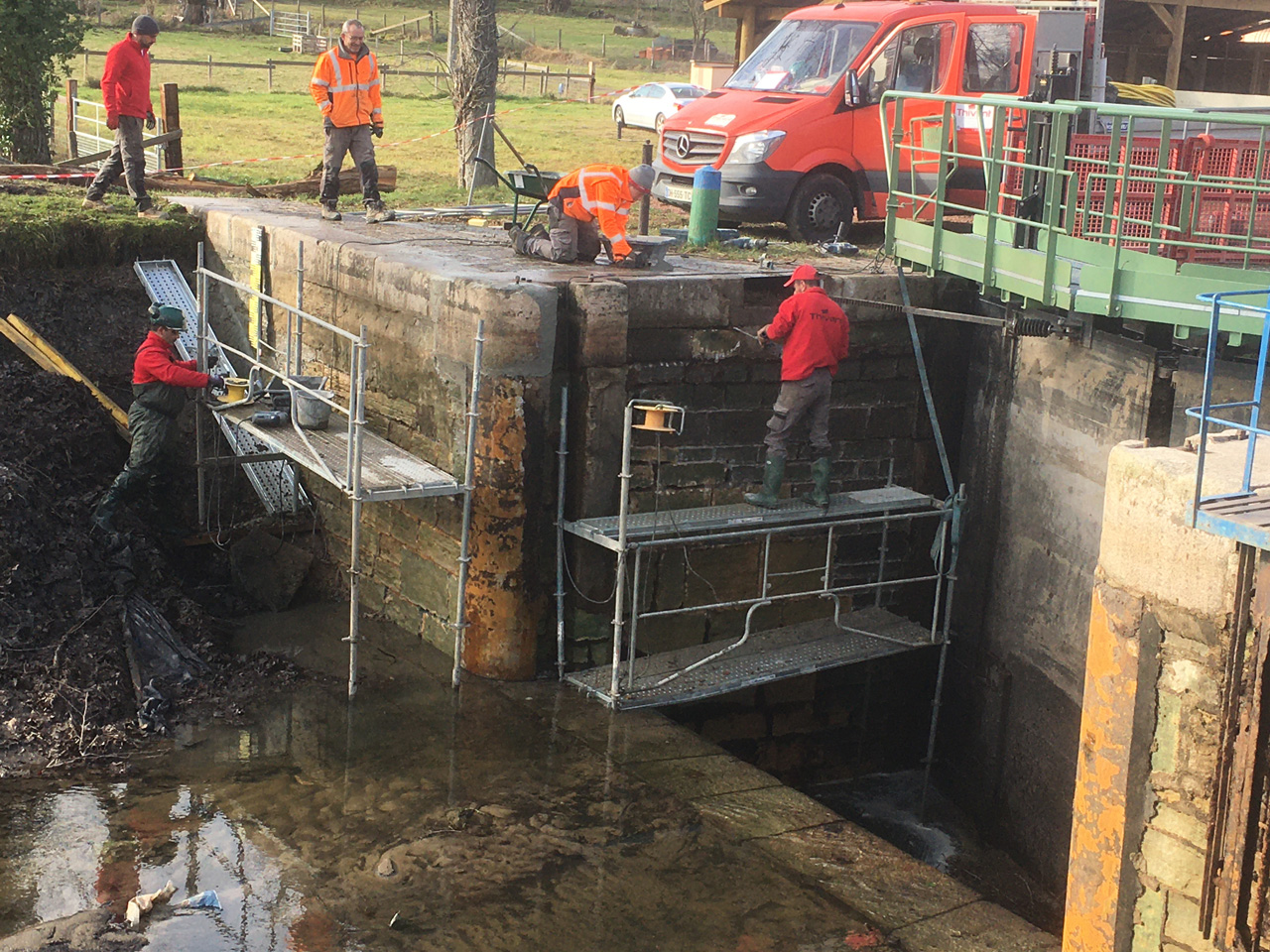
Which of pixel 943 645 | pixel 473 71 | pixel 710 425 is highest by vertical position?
pixel 473 71

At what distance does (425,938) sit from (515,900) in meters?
0.56

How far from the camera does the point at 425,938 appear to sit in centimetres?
681

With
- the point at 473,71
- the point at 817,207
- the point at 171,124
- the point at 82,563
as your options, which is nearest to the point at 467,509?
the point at 82,563

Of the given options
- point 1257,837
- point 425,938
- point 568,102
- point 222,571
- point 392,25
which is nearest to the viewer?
point 1257,837

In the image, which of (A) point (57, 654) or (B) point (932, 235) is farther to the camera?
(B) point (932, 235)

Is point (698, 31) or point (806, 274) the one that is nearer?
point (806, 274)

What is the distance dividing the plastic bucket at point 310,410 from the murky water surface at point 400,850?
2.39 meters

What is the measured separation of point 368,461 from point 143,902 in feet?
12.8

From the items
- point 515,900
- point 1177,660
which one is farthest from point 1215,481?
point 515,900

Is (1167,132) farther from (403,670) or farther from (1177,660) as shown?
(403,670)

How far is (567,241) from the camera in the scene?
1097 cm

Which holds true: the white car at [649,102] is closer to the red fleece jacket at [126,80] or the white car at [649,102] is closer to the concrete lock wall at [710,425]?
the red fleece jacket at [126,80]

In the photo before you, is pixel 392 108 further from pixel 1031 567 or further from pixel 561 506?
pixel 1031 567

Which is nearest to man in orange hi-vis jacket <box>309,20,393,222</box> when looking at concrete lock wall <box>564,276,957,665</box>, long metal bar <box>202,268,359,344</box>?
long metal bar <box>202,268,359,344</box>
